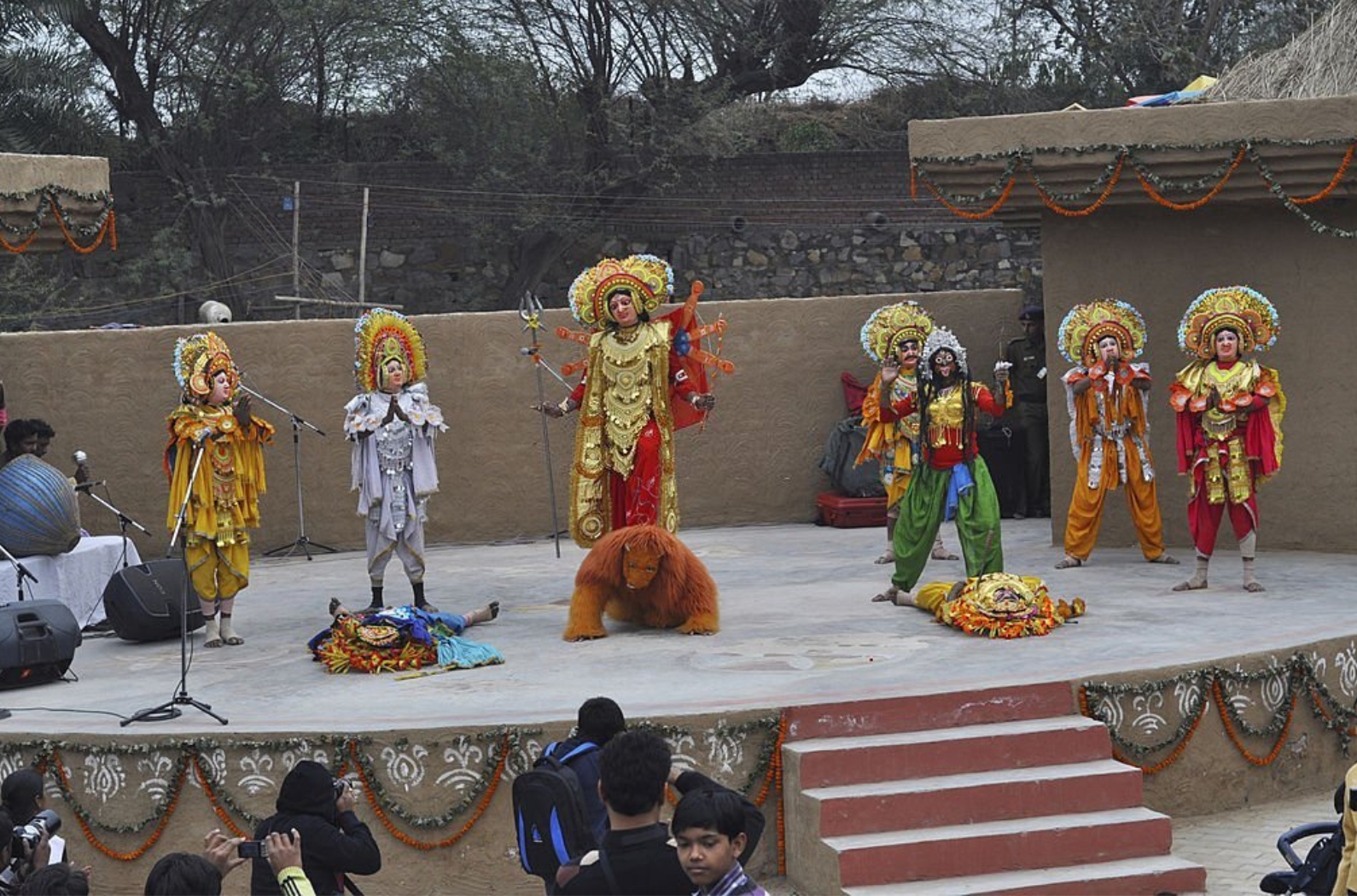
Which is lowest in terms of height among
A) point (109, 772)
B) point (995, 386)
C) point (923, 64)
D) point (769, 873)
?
point (769, 873)

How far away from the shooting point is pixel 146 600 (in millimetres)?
11148

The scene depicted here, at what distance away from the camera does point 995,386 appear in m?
16.0

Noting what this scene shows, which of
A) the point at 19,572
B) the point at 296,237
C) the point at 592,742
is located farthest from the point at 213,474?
the point at 296,237

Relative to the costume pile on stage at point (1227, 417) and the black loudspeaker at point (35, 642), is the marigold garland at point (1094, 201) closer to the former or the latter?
the costume pile on stage at point (1227, 417)

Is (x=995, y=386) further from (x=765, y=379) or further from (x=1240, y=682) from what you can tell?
(x=1240, y=682)

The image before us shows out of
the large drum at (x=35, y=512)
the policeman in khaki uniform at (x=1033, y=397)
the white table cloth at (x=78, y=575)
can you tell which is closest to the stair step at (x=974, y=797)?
the white table cloth at (x=78, y=575)

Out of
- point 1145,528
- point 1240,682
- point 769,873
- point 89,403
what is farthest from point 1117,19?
point 769,873

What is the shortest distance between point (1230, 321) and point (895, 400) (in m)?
2.18

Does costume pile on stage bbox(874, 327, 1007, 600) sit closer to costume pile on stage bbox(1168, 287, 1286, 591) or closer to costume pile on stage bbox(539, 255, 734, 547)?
costume pile on stage bbox(539, 255, 734, 547)

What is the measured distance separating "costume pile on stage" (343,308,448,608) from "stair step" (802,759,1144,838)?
12.7 ft

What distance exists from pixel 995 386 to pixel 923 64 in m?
12.2

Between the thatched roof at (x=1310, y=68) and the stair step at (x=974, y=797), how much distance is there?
19.7 feet

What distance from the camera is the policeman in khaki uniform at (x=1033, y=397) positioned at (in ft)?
51.3

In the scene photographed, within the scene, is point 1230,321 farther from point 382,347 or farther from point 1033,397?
point 382,347
